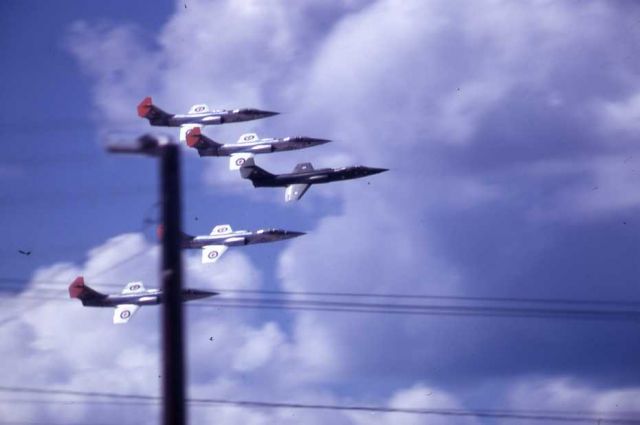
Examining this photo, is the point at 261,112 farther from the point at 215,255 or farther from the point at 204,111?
the point at 215,255

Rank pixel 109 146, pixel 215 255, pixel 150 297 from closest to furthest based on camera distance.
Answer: pixel 109 146, pixel 150 297, pixel 215 255

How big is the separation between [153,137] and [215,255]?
26223 millimetres

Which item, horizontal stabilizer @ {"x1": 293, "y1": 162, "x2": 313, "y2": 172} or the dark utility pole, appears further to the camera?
horizontal stabilizer @ {"x1": 293, "y1": 162, "x2": 313, "y2": 172}

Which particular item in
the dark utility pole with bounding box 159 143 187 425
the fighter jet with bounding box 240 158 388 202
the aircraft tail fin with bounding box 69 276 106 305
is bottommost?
the dark utility pole with bounding box 159 143 187 425

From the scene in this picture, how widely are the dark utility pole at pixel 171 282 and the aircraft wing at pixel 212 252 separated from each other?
2517 centimetres

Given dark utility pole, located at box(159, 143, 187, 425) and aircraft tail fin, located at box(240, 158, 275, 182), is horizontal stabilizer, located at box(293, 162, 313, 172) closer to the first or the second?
aircraft tail fin, located at box(240, 158, 275, 182)

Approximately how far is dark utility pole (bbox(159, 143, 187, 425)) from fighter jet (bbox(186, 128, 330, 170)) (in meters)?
26.9

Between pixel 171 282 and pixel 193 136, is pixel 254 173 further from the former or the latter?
pixel 171 282

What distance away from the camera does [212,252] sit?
46.7 meters

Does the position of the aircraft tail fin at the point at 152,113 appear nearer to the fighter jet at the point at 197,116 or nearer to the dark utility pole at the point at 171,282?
the fighter jet at the point at 197,116

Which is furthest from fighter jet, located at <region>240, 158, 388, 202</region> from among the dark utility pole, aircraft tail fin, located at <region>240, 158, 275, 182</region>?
the dark utility pole

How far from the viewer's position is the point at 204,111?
160ft

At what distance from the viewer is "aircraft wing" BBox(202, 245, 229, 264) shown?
4631 cm

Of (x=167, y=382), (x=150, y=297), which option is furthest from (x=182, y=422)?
(x=150, y=297)
